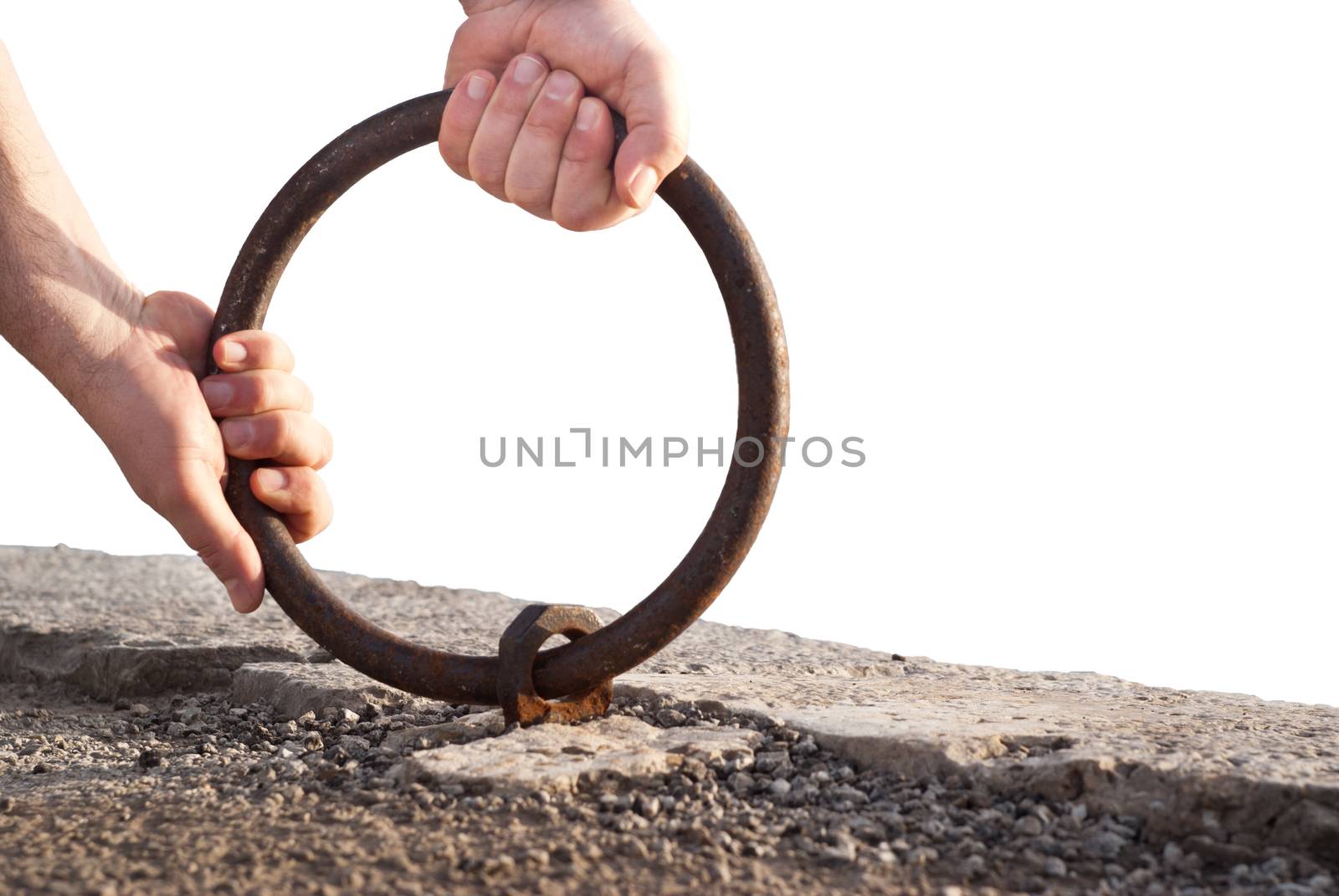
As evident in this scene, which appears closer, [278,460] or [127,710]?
[278,460]

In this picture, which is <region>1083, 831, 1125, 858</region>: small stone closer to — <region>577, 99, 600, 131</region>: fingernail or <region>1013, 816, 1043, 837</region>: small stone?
<region>1013, 816, 1043, 837</region>: small stone

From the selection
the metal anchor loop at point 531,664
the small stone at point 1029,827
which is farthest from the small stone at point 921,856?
the metal anchor loop at point 531,664

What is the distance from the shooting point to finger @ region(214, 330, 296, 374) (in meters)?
2.81

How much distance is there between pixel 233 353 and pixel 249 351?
0.14ft

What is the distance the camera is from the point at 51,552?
5992 mm

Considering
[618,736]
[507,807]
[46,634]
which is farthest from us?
[46,634]

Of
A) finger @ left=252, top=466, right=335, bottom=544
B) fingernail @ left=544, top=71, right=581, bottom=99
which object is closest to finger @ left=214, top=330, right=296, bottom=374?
finger @ left=252, top=466, right=335, bottom=544

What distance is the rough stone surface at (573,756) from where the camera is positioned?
2.16 metres

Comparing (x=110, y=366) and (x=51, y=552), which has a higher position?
(x=110, y=366)

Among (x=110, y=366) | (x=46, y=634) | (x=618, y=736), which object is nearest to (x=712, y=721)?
(x=618, y=736)

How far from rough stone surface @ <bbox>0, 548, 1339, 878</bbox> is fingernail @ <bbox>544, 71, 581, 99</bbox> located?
48.9 inches

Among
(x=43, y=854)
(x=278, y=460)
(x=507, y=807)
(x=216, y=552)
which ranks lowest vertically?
(x=43, y=854)

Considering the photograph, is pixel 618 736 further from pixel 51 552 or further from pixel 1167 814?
pixel 51 552

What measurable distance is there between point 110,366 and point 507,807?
1.42 meters
